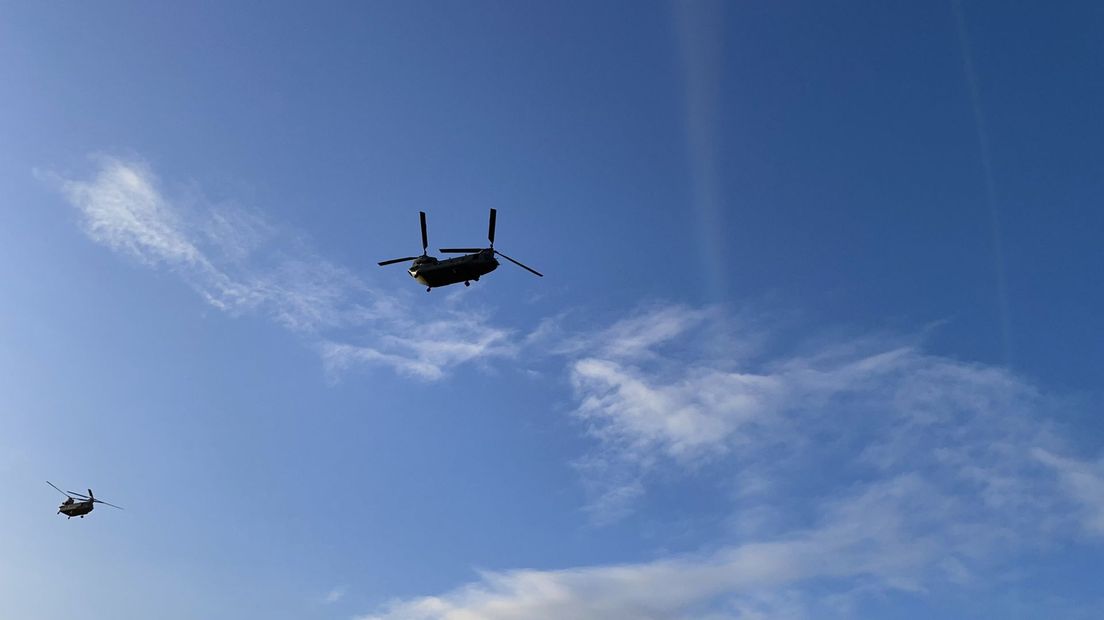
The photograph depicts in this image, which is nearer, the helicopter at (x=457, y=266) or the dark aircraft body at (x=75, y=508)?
the helicopter at (x=457, y=266)

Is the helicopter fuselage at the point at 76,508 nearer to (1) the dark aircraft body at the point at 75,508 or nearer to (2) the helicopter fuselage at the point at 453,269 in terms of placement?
(1) the dark aircraft body at the point at 75,508

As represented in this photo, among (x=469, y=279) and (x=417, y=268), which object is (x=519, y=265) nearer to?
(x=469, y=279)

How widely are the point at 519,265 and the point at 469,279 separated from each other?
8.07 m

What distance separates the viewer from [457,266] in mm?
113750

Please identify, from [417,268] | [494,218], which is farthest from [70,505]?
[494,218]

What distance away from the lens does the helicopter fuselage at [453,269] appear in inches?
4461

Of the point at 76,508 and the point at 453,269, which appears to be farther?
the point at 76,508

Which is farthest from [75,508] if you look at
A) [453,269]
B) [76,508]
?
[453,269]

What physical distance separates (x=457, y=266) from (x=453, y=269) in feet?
2.62

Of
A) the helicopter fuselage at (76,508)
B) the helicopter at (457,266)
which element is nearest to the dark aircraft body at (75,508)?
Answer: the helicopter fuselage at (76,508)

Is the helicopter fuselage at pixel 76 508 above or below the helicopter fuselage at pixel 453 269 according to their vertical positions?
below

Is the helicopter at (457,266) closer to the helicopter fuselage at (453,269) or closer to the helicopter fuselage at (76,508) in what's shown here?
the helicopter fuselage at (453,269)

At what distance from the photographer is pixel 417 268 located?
116188 mm

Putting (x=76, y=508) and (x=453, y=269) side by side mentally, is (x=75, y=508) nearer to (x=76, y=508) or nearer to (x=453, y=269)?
(x=76, y=508)
